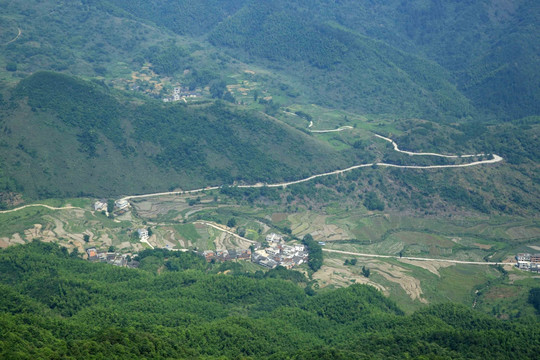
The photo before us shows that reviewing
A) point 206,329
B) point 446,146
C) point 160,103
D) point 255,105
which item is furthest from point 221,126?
point 206,329

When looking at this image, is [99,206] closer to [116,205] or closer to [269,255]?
[116,205]

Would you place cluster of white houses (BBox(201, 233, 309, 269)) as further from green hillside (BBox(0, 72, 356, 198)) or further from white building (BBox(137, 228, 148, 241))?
green hillside (BBox(0, 72, 356, 198))

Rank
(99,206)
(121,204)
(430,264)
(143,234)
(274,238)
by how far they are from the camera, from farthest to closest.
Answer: (121,204), (99,206), (274,238), (143,234), (430,264)

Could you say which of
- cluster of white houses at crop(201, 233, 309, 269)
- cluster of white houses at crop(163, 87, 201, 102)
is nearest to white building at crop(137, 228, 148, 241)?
cluster of white houses at crop(201, 233, 309, 269)


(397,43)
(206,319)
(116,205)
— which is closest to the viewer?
(206,319)

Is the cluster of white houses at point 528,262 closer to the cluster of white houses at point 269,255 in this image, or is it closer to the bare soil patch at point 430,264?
the bare soil patch at point 430,264

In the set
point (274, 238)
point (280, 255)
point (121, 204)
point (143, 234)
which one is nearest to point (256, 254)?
point (280, 255)
